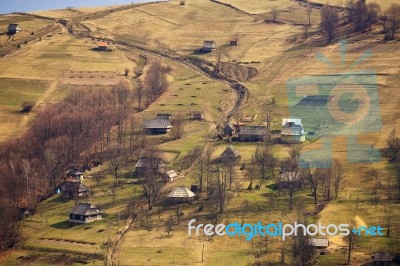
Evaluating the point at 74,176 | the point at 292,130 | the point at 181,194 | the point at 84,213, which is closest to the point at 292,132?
the point at 292,130

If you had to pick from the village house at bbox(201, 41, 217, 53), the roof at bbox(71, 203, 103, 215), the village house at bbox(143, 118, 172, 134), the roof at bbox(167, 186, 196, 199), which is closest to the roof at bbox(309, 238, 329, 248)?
A: the roof at bbox(167, 186, 196, 199)

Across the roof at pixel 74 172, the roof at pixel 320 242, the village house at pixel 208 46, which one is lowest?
the roof at pixel 74 172

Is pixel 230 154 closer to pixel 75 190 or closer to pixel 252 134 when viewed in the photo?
pixel 252 134

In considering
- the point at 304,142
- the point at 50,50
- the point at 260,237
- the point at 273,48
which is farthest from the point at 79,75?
the point at 260,237

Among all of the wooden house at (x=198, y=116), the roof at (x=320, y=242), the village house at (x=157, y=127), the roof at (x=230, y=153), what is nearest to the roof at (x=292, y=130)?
the roof at (x=230, y=153)

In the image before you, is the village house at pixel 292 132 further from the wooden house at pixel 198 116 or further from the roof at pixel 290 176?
the roof at pixel 290 176

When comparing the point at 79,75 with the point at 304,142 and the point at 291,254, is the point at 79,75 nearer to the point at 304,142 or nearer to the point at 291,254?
the point at 304,142
